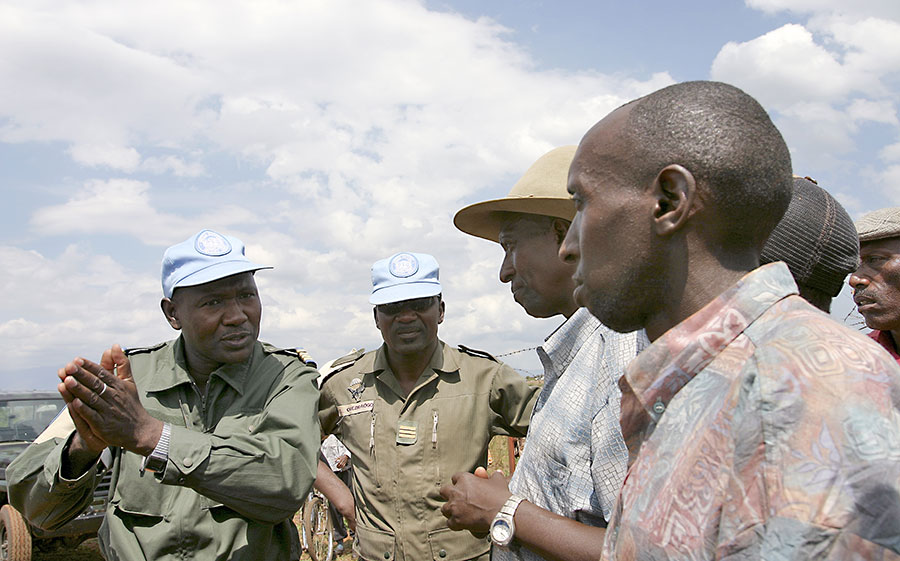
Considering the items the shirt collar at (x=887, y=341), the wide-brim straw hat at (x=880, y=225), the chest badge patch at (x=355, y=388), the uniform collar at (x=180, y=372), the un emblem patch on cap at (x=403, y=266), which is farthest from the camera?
the un emblem patch on cap at (x=403, y=266)

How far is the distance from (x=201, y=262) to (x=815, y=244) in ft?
7.40

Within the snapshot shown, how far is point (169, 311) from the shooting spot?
10.2 ft

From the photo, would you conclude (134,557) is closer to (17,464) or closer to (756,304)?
(17,464)

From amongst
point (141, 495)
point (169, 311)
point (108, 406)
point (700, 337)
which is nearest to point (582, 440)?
point (700, 337)

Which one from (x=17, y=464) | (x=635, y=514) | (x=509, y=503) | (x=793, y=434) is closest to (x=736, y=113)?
(x=793, y=434)

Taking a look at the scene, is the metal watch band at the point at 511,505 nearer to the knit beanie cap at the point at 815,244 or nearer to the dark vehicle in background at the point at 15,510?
the knit beanie cap at the point at 815,244

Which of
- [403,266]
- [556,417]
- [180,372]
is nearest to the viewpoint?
[556,417]

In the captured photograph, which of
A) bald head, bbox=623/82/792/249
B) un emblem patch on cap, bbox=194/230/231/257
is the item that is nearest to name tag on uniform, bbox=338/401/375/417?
un emblem patch on cap, bbox=194/230/231/257

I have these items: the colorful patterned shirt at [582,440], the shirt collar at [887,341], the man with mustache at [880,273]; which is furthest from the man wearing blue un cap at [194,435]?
the shirt collar at [887,341]

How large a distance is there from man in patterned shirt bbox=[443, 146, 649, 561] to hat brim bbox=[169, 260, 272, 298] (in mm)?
1064

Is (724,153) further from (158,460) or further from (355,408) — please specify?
(355,408)

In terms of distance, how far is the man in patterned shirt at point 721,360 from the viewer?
858 mm

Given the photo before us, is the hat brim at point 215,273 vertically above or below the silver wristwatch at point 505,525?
above

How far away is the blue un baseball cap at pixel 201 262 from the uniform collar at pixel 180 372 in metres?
0.27
